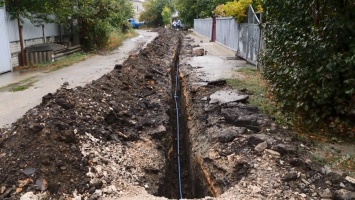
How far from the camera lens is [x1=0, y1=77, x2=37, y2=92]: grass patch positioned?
9.31 metres

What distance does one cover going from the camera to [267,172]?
470 centimetres

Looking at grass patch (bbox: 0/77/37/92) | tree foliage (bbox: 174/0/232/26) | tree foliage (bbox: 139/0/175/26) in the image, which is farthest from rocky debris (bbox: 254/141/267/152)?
tree foliage (bbox: 139/0/175/26)

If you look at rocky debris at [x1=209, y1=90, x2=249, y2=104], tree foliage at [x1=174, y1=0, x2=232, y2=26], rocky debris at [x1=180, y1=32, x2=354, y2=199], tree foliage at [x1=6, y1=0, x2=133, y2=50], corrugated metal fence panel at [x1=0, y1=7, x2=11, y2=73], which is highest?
tree foliage at [x1=174, y1=0, x2=232, y2=26]

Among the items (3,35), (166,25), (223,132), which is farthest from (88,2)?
(166,25)

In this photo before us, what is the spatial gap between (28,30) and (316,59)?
12382 millimetres

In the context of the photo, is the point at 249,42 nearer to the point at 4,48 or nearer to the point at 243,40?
the point at 243,40

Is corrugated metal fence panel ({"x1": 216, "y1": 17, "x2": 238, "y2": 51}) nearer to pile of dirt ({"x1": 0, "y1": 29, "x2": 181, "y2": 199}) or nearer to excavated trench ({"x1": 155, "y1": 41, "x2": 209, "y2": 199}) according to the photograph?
pile of dirt ({"x1": 0, "y1": 29, "x2": 181, "y2": 199})

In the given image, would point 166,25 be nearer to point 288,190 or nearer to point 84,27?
point 84,27

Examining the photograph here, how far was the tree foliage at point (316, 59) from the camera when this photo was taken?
17.1ft

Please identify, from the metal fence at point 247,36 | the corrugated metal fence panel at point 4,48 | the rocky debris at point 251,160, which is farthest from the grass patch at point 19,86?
the metal fence at point 247,36

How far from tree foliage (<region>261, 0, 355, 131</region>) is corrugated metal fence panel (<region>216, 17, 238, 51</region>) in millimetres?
10442

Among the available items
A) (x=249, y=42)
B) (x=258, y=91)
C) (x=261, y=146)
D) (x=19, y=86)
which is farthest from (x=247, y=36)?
(x=261, y=146)

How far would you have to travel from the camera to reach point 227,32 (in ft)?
64.8

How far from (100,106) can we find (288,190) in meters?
4.18
